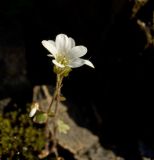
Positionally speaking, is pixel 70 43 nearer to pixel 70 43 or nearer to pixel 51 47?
pixel 70 43

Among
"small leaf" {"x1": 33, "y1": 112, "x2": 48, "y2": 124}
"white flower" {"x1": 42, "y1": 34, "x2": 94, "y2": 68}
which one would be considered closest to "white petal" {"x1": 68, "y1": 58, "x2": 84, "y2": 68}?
"white flower" {"x1": 42, "y1": 34, "x2": 94, "y2": 68}

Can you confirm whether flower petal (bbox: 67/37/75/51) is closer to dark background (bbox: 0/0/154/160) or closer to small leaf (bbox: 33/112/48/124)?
small leaf (bbox: 33/112/48/124)

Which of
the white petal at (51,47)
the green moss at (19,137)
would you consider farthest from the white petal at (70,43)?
the green moss at (19,137)

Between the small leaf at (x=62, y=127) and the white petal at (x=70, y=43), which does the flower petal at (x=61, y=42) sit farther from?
the small leaf at (x=62, y=127)

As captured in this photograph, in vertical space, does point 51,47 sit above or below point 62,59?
above

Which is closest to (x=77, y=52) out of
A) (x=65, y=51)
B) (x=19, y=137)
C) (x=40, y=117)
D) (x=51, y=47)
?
(x=65, y=51)
